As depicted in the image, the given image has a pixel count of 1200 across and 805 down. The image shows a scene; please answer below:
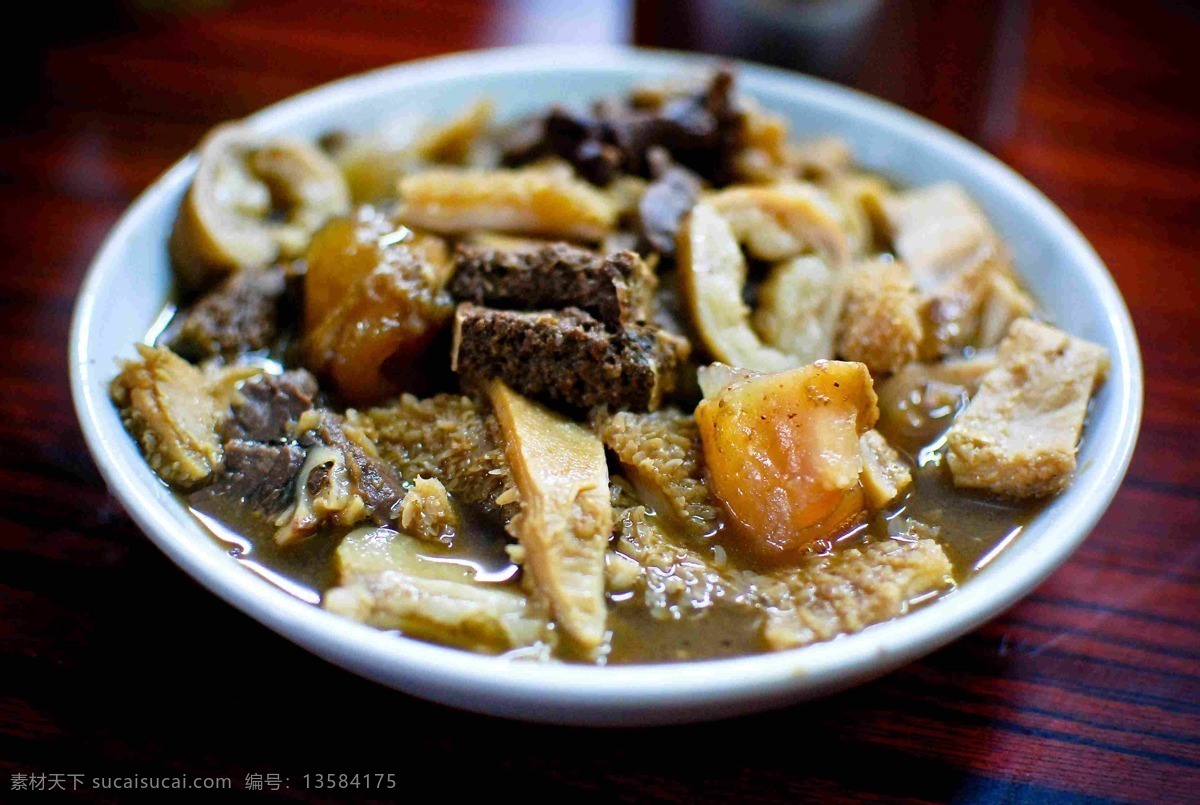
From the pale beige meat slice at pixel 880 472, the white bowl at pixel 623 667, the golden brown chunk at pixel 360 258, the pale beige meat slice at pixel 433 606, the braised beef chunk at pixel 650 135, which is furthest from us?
the braised beef chunk at pixel 650 135

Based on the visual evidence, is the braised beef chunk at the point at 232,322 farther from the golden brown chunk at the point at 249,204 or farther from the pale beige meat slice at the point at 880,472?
the pale beige meat slice at the point at 880,472

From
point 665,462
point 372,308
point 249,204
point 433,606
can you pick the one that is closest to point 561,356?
point 665,462

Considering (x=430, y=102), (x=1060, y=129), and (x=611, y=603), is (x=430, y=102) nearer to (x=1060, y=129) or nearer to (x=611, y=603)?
(x=611, y=603)

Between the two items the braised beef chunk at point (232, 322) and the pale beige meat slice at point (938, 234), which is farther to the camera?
the pale beige meat slice at point (938, 234)

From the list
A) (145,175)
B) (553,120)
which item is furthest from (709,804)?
(145,175)

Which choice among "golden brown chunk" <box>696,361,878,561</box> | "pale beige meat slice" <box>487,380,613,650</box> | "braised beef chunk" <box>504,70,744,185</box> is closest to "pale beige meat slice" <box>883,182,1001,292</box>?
"braised beef chunk" <box>504,70,744,185</box>

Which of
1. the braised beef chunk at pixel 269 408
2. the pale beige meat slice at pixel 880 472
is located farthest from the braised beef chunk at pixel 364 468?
the pale beige meat slice at pixel 880 472

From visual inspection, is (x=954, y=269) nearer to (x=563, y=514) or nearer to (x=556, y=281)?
(x=556, y=281)
